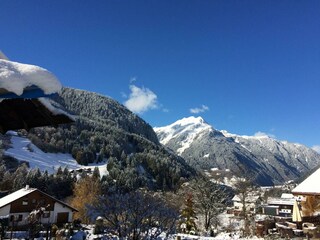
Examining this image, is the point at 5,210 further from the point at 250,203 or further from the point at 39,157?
the point at 39,157

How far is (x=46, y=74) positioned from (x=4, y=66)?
11.2 inches

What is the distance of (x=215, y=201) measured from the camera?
39125 millimetres

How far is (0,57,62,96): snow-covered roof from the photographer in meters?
2.21

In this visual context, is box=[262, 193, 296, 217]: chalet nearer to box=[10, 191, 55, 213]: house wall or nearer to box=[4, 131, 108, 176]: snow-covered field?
box=[10, 191, 55, 213]: house wall

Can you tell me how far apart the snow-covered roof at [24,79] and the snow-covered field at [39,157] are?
4604 inches

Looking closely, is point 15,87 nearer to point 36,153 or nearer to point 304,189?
point 304,189

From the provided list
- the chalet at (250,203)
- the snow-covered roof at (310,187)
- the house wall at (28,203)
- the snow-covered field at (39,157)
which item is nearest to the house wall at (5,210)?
the house wall at (28,203)

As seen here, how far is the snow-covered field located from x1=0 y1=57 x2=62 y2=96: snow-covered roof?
117 m

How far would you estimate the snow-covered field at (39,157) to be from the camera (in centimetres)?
12090

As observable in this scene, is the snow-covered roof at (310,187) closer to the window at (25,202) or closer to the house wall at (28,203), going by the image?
the house wall at (28,203)

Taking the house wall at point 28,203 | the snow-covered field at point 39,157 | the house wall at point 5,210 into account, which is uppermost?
the snow-covered field at point 39,157

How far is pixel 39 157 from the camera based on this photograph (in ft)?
426

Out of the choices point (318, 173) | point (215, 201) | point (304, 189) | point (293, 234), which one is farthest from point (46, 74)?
point (215, 201)

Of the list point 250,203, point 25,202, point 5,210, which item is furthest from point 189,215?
point 5,210
